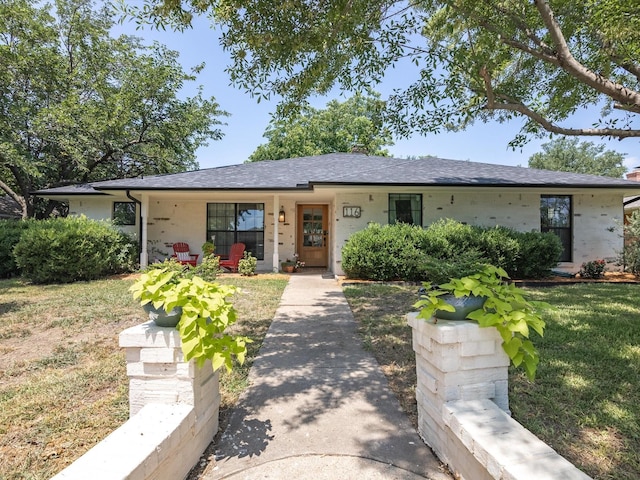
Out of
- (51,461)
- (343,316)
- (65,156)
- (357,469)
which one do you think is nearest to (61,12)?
(65,156)

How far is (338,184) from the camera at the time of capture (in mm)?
8859

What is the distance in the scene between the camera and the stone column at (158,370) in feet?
6.10

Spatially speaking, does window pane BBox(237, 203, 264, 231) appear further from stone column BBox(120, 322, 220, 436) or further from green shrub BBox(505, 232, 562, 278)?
stone column BBox(120, 322, 220, 436)

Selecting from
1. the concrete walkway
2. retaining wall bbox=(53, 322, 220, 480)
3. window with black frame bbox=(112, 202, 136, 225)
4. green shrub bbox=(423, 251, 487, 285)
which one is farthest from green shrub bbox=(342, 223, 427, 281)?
window with black frame bbox=(112, 202, 136, 225)

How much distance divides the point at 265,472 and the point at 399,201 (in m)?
8.89

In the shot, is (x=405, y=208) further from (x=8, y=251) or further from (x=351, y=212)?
(x=8, y=251)

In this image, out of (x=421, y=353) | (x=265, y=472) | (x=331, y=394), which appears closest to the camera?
(x=265, y=472)

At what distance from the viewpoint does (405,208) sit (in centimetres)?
1003

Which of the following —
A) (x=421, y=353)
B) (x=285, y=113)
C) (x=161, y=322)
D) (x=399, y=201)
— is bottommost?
(x=421, y=353)

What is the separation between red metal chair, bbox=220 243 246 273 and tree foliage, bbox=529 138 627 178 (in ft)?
113

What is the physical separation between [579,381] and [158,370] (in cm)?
328

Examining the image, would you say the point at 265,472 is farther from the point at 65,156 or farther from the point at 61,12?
the point at 61,12

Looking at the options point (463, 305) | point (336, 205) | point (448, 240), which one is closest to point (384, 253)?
point (448, 240)

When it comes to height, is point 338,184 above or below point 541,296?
above
